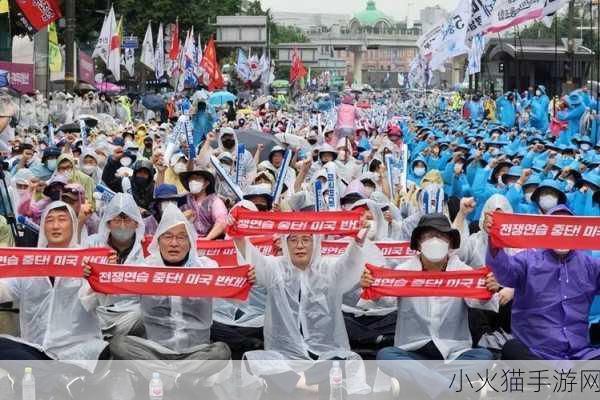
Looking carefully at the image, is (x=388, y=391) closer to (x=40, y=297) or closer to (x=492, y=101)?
(x=40, y=297)

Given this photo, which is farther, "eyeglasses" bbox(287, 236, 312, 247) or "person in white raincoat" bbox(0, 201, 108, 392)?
"eyeglasses" bbox(287, 236, 312, 247)

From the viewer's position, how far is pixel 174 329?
25.3 ft

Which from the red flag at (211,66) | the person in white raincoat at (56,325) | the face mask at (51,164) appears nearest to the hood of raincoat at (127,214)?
the person in white raincoat at (56,325)

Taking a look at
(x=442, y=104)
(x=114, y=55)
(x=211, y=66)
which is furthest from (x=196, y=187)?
(x=442, y=104)

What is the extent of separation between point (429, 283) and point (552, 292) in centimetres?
83

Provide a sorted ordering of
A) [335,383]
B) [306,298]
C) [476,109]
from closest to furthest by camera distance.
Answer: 1. [335,383]
2. [306,298]
3. [476,109]

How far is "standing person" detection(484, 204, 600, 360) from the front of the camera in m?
7.64

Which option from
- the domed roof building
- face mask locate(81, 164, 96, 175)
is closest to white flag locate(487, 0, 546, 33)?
face mask locate(81, 164, 96, 175)

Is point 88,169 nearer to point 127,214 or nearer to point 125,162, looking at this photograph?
point 125,162

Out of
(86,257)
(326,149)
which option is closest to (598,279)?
(86,257)

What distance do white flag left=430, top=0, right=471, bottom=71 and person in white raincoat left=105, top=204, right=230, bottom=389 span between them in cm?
2024

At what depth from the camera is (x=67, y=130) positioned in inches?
856

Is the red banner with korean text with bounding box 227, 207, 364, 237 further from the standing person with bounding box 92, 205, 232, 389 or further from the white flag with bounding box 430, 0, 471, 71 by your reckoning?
the white flag with bounding box 430, 0, 471, 71

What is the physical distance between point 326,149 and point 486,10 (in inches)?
394
